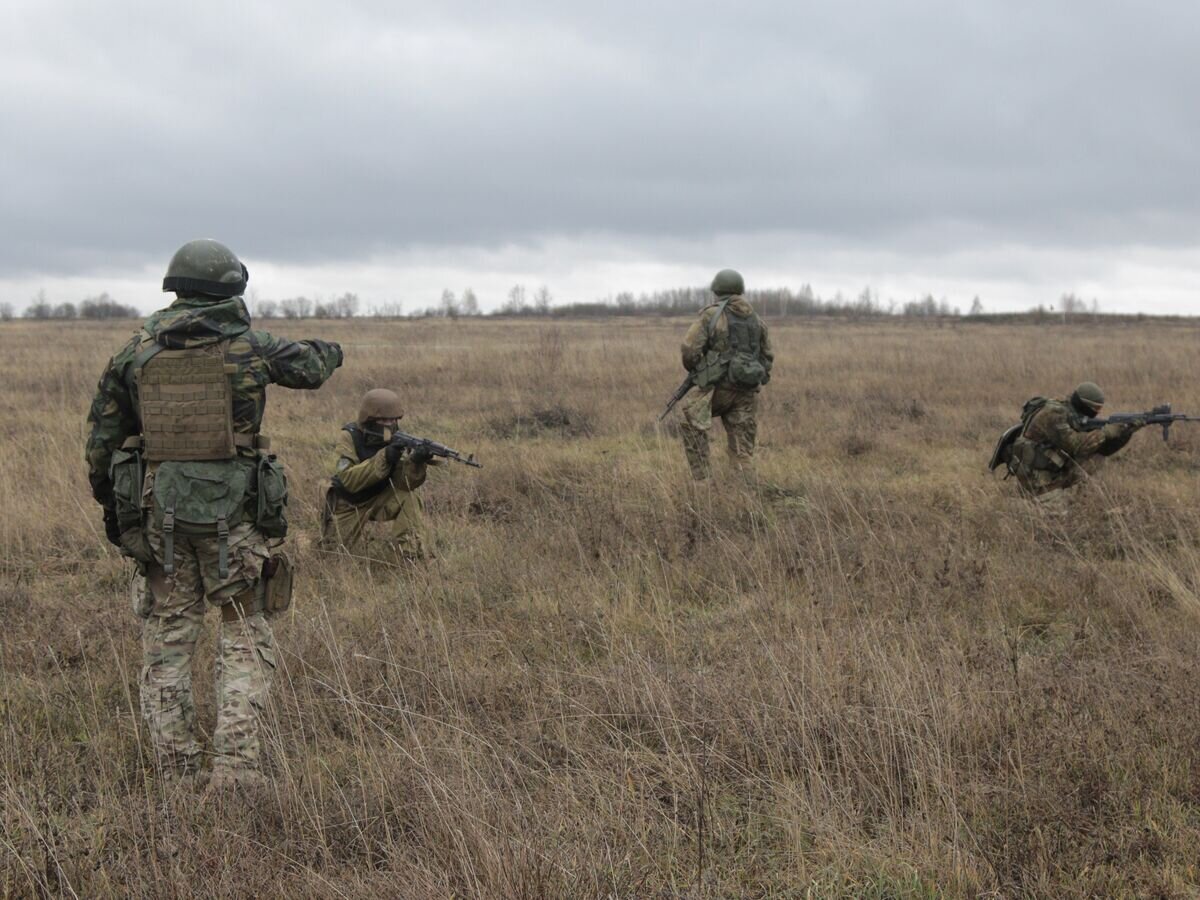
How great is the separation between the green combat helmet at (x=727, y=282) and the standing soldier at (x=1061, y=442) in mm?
2473

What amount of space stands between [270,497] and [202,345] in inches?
22.8

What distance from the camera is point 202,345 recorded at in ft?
10.6

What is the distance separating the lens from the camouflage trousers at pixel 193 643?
3225mm

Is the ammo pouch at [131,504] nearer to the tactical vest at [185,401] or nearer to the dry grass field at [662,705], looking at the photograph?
the tactical vest at [185,401]

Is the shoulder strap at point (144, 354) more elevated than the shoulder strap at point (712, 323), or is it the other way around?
the shoulder strap at point (712, 323)

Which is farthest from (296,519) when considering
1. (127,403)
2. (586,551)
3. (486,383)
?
(486,383)

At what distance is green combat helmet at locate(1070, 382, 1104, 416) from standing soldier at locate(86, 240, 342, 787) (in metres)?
5.52

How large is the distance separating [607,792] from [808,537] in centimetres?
299

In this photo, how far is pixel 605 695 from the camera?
3.47 metres

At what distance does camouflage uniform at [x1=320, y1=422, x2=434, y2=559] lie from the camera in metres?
5.55

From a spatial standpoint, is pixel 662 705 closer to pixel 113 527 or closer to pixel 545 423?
pixel 113 527

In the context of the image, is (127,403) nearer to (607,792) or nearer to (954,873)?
(607,792)

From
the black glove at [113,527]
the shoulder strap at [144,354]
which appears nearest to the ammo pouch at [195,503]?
the black glove at [113,527]

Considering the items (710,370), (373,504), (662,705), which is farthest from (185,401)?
(710,370)
